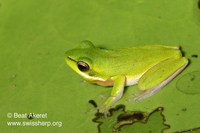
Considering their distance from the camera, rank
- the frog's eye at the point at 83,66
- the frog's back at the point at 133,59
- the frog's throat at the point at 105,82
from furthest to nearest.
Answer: the frog's throat at the point at 105,82 → the frog's back at the point at 133,59 → the frog's eye at the point at 83,66

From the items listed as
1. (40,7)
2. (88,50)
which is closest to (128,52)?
(88,50)

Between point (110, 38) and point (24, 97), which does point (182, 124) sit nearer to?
point (110, 38)

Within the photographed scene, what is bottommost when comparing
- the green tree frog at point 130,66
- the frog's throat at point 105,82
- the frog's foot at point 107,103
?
the frog's foot at point 107,103

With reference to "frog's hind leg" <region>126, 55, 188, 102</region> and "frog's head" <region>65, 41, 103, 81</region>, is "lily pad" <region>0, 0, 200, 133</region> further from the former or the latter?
"frog's head" <region>65, 41, 103, 81</region>

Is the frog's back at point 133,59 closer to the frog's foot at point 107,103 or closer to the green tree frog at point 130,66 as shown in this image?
the green tree frog at point 130,66

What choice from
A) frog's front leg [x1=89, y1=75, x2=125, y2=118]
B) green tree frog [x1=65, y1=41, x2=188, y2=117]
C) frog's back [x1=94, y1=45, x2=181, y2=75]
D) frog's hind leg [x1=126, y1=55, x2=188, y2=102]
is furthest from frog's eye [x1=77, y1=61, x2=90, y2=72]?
frog's hind leg [x1=126, y1=55, x2=188, y2=102]

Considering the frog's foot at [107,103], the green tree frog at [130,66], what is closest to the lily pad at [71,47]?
the frog's foot at [107,103]

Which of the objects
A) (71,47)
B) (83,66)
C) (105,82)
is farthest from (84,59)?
(71,47)

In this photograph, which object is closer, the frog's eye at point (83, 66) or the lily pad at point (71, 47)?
the frog's eye at point (83, 66)
